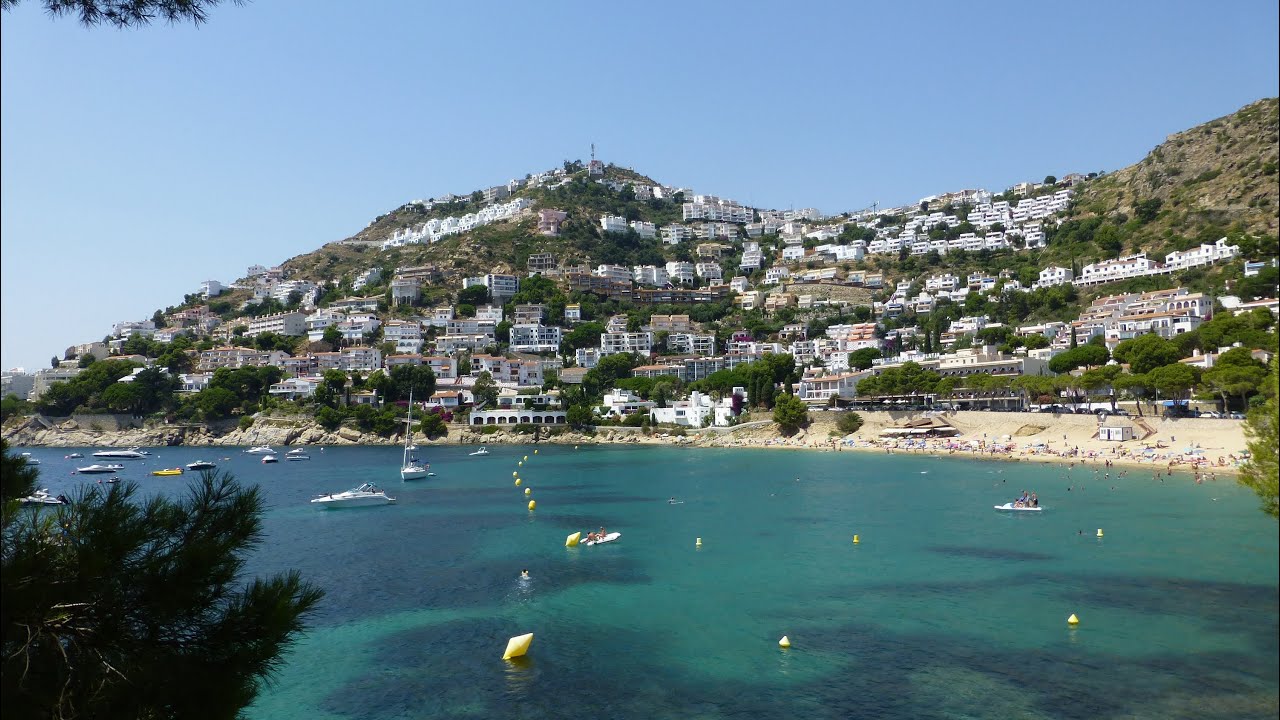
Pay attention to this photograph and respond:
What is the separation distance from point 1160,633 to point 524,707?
9.50 metres

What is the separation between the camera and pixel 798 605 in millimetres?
14695

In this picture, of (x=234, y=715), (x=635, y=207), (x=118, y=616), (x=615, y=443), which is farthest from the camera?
(x=635, y=207)

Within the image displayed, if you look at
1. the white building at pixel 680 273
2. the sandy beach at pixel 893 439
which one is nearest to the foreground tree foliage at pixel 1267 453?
the sandy beach at pixel 893 439

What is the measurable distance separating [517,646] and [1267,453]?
1086cm

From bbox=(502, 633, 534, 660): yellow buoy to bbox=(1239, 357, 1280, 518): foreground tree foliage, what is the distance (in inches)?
419

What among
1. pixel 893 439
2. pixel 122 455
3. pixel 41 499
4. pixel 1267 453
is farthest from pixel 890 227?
pixel 41 499

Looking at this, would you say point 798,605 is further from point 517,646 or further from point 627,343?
point 627,343

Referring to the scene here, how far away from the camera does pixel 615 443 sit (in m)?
53.6

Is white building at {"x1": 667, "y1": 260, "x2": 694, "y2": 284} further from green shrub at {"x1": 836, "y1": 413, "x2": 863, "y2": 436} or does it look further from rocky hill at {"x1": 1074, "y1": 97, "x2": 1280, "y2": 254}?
green shrub at {"x1": 836, "y1": 413, "x2": 863, "y2": 436}

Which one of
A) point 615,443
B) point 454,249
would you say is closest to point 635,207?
point 454,249

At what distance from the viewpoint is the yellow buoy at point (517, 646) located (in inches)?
485

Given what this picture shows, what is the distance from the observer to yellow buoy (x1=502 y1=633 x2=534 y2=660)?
1232cm

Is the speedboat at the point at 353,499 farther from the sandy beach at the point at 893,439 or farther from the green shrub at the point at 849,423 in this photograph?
the green shrub at the point at 849,423

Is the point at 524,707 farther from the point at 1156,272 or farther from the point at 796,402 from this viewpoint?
the point at 1156,272
